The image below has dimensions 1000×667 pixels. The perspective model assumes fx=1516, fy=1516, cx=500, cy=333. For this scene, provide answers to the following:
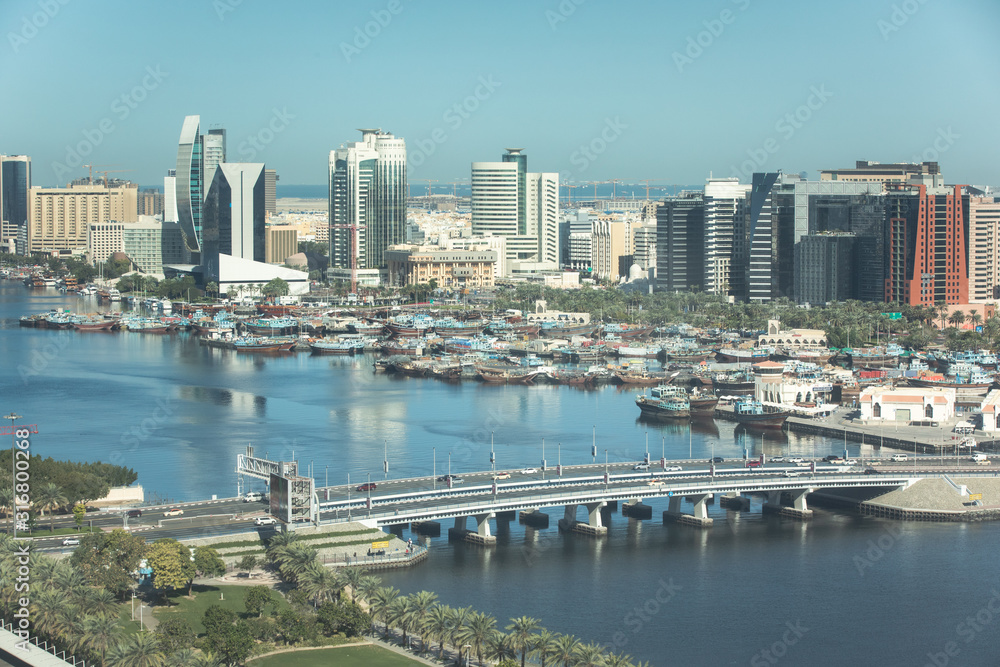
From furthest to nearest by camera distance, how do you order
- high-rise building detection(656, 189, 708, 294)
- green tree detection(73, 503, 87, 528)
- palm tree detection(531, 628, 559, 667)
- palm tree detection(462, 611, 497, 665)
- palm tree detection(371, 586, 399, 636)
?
high-rise building detection(656, 189, 708, 294) → green tree detection(73, 503, 87, 528) → palm tree detection(371, 586, 399, 636) → palm tree detection(462, 611, 497, 665) → palm tree detection(531, 628, 559, 667)

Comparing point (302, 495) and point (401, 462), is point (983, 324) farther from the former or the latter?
point (302, 495)

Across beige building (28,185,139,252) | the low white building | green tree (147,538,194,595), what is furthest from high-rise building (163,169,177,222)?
green tree (147,538,194,595)

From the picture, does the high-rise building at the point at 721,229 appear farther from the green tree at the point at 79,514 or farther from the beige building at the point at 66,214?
the beige building at the point at 66,214

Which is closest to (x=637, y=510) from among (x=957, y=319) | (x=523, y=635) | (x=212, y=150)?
(x=523, y=635)

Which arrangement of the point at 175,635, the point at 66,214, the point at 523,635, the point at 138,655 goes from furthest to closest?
the point at 66,214
the point at 523,635
the point at 175,635
the point at 138,655

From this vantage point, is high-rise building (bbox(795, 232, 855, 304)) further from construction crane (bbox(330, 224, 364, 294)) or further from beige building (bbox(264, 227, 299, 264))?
beige building (bbox(264, 227, 299, 264))

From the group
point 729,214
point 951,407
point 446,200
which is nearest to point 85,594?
point 951,407

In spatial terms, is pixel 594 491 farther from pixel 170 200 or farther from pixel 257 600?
pixel 170 200
